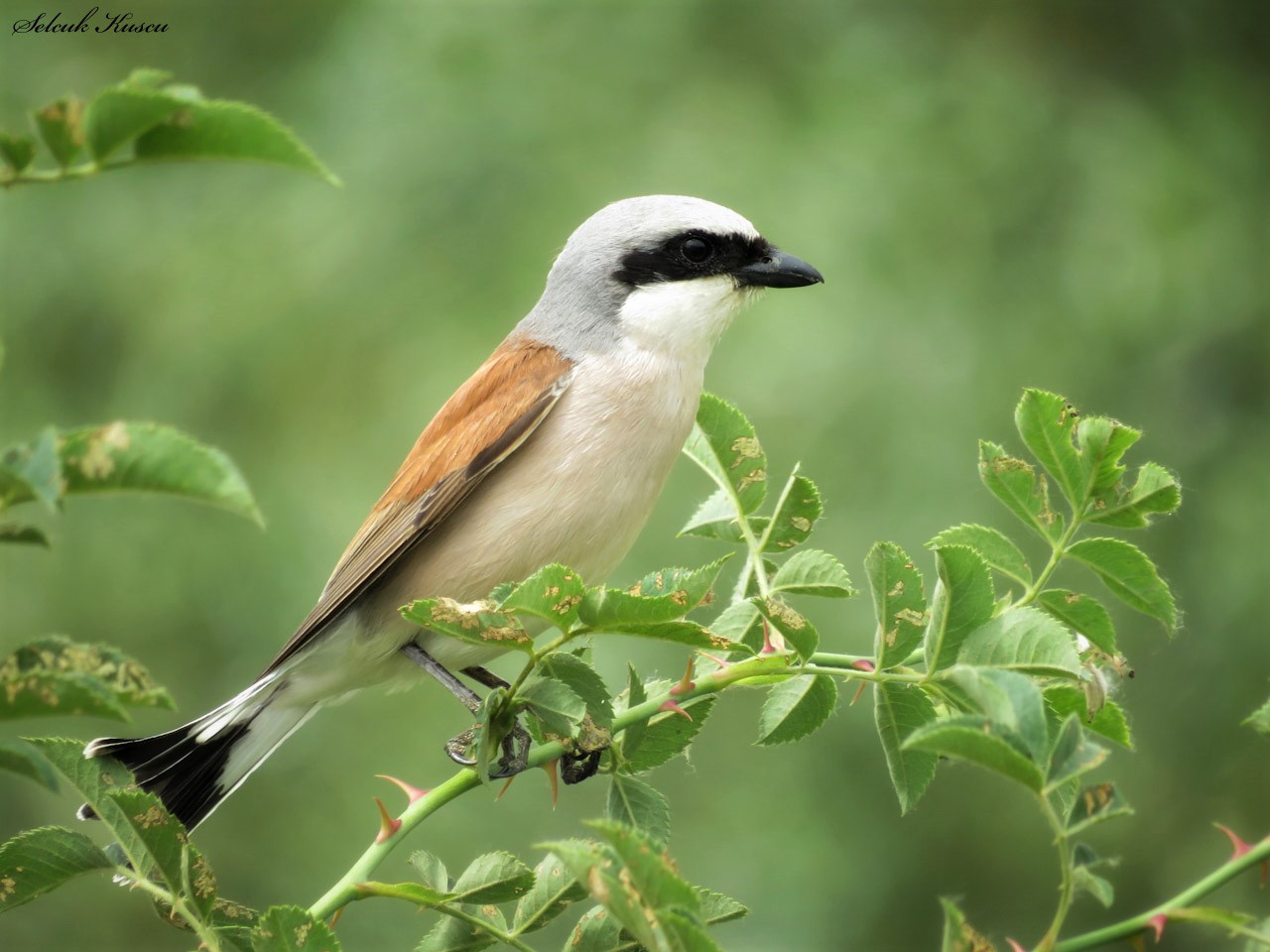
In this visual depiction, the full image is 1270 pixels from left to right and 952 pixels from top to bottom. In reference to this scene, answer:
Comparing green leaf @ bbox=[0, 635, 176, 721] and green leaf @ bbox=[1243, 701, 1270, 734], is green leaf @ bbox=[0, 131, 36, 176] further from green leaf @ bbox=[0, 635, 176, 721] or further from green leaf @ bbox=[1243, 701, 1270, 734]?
→ green leaf @ bbox=[1243, 701, 1270, 734]

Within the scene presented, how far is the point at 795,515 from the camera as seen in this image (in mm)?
2141

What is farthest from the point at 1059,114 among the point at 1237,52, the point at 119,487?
the point at 119,487

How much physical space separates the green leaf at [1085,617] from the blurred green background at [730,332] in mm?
2721

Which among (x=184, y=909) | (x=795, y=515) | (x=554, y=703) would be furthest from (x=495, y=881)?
(x=795, y=515)

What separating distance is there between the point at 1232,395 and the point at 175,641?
459 centimetres

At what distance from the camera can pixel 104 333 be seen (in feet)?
19.8

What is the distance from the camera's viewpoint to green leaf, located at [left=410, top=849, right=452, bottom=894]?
6.38ft

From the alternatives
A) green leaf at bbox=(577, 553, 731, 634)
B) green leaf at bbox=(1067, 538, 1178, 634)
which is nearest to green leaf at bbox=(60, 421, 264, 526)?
green leaf at bbox=(577, 553, 731, 634)

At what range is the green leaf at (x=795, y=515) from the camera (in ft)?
6.97

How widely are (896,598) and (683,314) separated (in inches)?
62.7

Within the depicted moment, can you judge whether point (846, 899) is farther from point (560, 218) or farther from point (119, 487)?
point (119, 487)

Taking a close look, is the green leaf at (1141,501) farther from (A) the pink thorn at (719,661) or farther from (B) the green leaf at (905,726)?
(A) the pink thorn at (719,661)

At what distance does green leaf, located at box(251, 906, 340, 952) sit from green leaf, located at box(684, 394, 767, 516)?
1.02 metres

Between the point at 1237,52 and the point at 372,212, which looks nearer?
the point at 372,212
